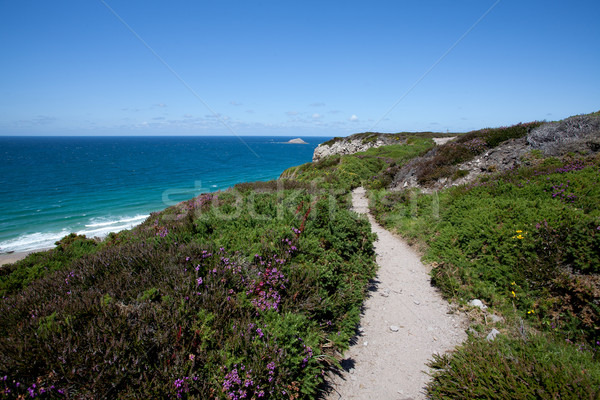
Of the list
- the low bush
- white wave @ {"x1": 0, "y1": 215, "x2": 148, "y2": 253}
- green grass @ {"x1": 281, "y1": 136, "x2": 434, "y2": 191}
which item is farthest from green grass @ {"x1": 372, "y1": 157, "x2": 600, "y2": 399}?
white wave @ {"x1": 0, "y1": 215, "x2": 148, "y2": 253}

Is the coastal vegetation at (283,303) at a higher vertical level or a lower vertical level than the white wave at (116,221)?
higher

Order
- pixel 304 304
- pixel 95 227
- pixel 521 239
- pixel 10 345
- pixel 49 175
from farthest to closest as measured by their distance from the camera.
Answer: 1. pixel 49 175
2. pixel 95 227
3. pixel 521 239
4. pixel 304 304
5. pixel 10 345

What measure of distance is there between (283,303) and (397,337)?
288cm

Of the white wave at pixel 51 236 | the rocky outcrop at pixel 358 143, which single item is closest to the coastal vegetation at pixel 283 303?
the white wave at pixel 51 236

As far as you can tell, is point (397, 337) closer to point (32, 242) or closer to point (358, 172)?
point (358, 172)

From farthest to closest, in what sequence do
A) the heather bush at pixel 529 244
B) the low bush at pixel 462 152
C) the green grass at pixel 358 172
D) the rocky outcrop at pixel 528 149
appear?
1. the green grass at pixel 358 172
2. the low bush at pixel 462 152
3. the rocky outcrop at pixel 528 149
4. the heather bush at pixel 529 244

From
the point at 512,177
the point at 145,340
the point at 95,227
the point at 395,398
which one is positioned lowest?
the point at 95,227

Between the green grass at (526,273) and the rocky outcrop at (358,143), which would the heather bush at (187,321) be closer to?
the green grass at (526,273)

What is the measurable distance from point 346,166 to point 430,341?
1935 cm

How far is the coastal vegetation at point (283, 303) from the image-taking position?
3426mm

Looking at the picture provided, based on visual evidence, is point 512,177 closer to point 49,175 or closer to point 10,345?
point 10,345

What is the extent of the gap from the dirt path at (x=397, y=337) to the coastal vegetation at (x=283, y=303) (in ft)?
1.30

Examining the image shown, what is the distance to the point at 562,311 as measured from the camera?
230 inches

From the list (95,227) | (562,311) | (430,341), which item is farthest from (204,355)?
(95,227)
